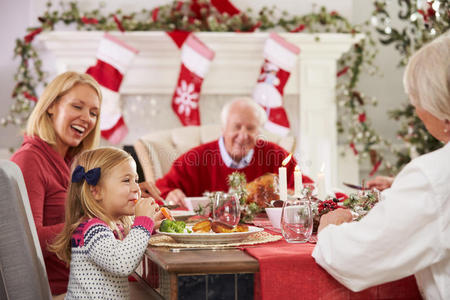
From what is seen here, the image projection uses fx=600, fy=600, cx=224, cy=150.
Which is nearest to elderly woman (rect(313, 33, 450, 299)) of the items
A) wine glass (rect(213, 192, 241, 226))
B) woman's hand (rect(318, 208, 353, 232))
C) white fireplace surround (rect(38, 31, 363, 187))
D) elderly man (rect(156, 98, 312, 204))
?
woman's hand (rect(318, 208, 353, 232))

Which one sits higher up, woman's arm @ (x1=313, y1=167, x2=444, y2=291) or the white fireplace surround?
the white fireplace surround

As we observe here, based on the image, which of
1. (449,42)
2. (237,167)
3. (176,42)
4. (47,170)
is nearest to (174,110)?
(176,42)

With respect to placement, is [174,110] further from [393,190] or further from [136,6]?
[393,190]

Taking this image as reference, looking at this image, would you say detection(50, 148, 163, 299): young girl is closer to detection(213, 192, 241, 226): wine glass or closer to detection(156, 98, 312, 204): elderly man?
detection(213, 192, 241, 226): wine glass

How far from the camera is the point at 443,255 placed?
1.26 meters

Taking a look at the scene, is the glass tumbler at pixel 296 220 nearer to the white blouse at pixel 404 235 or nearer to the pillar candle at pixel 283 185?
the white blouse at pixel 404 235

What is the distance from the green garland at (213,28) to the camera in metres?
4.41

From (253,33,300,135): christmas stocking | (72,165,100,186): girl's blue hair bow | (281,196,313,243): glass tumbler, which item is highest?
(253,33,300,135): christmas stocking

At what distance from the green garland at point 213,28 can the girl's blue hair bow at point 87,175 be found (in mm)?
2850

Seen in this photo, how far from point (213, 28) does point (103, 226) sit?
310 centimetres

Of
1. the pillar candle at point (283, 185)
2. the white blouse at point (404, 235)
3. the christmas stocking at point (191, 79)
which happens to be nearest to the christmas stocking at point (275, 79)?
the christmas stocking at point (191, 79)

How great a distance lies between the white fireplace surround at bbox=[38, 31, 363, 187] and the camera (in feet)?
14.4

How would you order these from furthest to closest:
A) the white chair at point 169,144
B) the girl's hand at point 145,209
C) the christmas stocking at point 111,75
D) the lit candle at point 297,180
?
1. the christmas stocking at point 111,75
2. the white chair at point 169,144
3. the lit candle at point 297,180
4. the girl's hand at point 145,209

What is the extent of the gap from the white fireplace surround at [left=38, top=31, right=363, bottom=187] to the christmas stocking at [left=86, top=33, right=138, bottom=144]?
99 mm
